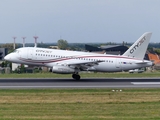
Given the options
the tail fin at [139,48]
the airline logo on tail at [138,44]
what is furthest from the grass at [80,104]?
the airline logo on tail at [138,44]

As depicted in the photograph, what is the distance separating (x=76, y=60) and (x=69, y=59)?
0.72 m

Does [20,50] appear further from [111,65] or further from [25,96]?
[25,96]

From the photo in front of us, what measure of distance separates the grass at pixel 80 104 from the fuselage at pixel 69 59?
11298mm

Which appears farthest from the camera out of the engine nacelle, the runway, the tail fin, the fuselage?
the tail fin

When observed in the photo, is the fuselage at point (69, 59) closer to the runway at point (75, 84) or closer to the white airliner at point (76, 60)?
the white airliner at point (76, 60)

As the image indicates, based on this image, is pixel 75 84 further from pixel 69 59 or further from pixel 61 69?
pixel 69 59

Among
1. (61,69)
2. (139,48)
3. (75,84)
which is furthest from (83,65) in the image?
(139,48)

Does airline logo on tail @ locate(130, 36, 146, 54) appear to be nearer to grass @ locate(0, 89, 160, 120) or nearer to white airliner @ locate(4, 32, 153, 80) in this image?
white airliner @ locate(4, 32, 153, 80)

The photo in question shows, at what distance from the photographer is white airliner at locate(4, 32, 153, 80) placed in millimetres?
43125

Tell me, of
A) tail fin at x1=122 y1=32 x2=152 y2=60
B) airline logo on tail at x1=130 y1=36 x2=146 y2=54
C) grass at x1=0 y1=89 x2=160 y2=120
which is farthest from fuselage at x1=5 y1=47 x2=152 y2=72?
grass at x1=0 y1=89 x2=160 y2=120

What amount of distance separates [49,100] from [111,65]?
19.3 m

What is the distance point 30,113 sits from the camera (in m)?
20.9

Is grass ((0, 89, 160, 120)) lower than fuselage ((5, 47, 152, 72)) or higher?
lower

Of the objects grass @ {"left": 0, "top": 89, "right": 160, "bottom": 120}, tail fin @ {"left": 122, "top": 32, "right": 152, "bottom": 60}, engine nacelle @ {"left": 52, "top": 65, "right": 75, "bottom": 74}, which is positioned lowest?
grass @ {"left": 0, "top": 89, "right": 160, "bottom": 120}
